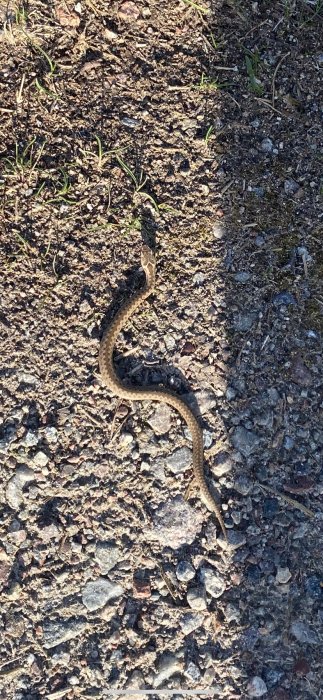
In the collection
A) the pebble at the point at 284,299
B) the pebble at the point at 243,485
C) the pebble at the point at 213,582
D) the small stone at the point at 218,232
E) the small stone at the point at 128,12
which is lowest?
the pebble at the point at 213,582

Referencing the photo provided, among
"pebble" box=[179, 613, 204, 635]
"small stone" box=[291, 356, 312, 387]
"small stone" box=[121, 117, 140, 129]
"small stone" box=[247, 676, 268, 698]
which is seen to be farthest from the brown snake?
"small stone" box=[121, 117, 140, 129]

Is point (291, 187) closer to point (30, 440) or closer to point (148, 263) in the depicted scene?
point (148, 263)

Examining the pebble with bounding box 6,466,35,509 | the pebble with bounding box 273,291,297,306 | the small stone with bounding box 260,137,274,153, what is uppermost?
the small stone with bounding box 260,137,274,153

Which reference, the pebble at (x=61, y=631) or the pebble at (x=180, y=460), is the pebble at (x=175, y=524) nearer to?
the pebble at (x=180, y=460)

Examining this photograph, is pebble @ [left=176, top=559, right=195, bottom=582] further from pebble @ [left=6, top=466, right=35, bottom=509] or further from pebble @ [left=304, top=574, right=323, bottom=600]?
pebble @ [left=6, top=466, right=35, bottom=509]

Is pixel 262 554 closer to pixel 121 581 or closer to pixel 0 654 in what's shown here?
pixel 121 581

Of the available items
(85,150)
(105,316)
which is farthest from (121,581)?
(85,150)

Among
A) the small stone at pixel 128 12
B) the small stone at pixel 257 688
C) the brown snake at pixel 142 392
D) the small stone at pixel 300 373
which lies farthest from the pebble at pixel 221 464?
the small stone at pixel 128 12
